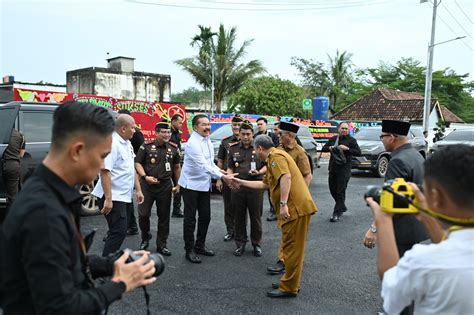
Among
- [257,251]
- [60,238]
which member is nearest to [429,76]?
[257,251]

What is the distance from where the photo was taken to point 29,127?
7066mm

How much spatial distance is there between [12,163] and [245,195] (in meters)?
3.60

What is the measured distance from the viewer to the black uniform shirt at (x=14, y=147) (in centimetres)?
629

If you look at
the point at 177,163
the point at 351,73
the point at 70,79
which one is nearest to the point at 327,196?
the point at 177,163

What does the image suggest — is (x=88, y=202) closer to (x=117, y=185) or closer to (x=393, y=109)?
(x=117, y=185)

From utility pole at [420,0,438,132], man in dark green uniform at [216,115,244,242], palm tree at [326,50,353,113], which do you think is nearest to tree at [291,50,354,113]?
palm tree at [326,50,353,113]

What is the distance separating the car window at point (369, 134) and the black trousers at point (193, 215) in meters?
10.7

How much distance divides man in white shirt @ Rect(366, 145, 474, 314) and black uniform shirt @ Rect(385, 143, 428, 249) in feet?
6.11

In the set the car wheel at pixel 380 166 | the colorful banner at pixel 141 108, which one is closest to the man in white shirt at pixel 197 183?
the colorful banner at pixel 141 108

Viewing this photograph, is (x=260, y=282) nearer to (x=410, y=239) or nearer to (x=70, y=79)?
(x=410, y=239)

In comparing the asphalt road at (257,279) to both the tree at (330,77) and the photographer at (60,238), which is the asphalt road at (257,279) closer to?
the photographer at (60,238)

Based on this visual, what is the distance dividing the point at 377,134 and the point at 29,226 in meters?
15.0

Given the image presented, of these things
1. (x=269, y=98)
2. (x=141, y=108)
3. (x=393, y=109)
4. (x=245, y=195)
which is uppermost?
(x=269, y=98)

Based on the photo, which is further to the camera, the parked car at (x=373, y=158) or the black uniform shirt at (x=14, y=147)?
the parked car at (x=373, y=158)
